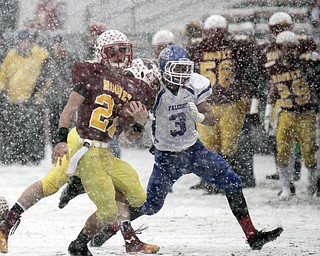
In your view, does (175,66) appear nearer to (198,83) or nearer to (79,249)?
(198,83)

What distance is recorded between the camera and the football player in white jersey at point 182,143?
7.53 m

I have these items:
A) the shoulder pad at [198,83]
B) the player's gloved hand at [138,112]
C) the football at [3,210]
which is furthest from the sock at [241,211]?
the football at [3,210]

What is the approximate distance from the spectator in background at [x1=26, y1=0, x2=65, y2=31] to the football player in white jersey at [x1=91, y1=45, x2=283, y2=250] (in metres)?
6.53

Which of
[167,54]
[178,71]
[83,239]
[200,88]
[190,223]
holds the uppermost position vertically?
[167,54]

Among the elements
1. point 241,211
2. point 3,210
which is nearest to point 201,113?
point 241,211

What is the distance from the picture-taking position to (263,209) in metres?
9.88

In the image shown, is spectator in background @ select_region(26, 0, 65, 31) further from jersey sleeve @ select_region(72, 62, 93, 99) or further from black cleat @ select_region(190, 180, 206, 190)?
jersey sleeve @ select_region(72, 62, 93, 99)

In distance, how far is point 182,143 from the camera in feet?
25.4

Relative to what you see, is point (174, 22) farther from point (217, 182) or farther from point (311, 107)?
point (217, 182)

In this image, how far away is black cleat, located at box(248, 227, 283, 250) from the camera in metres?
7.40

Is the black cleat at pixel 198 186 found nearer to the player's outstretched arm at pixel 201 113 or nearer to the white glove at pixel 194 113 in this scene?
the player's outstretched arm at pixel 201 113

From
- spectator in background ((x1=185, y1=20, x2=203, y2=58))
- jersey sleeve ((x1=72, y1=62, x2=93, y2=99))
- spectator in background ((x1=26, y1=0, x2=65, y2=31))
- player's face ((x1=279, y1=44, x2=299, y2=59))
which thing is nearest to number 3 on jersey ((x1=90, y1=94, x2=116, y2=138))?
jersey sleeve ((x1=72, y1=62, x2=93, y2=99))

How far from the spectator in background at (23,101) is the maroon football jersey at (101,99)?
580cm

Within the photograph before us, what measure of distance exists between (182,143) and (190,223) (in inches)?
57.7
